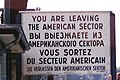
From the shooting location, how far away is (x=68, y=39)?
1496 centimetres

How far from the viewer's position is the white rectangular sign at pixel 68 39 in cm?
1492

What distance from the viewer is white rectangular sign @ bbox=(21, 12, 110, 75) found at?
14.9 m

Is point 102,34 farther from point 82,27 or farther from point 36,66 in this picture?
point 36,66

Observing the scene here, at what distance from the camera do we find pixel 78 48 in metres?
15.0

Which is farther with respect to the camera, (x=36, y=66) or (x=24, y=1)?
(x=24, y=1)

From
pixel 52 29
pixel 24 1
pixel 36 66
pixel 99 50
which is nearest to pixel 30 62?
pixel 36 66

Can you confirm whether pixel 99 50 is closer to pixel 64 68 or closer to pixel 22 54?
pixel 64 68

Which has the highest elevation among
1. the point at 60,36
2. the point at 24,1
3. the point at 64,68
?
the point at 24,1

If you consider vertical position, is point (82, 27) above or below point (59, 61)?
above

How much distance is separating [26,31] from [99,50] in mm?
2392

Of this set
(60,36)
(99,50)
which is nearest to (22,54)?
(60,36)

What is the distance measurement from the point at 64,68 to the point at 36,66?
2.95 feet

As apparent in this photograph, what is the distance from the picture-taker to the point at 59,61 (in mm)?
14984

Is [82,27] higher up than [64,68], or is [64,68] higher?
[82,27]
